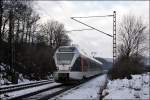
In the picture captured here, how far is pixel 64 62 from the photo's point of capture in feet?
88.8

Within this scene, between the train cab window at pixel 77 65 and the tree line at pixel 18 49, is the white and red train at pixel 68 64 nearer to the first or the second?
the train cab window at pixel 77 65

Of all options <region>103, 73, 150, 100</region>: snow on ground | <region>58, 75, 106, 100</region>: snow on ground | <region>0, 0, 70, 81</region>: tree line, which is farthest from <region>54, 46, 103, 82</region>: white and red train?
<region>0, 0, 70, 81</region>: tree line

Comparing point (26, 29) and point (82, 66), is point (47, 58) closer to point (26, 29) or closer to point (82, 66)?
point (26, 29)

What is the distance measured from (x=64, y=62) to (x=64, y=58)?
Answer: 47 centimetres

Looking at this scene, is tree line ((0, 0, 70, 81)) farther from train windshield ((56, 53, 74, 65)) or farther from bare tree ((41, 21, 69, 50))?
bare tree ((41, 21, 69, 50))

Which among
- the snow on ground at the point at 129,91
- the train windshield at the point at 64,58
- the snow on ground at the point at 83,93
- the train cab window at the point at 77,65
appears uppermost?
the train windshield at the point at 64,58

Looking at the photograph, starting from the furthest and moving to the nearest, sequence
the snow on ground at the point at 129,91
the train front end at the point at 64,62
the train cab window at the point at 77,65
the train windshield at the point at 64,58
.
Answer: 1. the train cab window at the point at 77,65
2. the train windshield at the point at 64,58
3. the train front end at the point at 64,62
4. the snow on ground at the point at 129,91

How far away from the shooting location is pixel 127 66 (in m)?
34.9

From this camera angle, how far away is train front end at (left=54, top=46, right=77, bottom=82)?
2659 centimetres

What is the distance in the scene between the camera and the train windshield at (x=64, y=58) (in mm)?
27062

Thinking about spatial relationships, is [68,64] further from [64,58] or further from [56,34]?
[56,34]

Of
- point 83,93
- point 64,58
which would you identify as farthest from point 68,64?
point 83,93

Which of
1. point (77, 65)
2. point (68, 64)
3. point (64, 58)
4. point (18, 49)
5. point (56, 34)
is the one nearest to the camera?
point (68, 64)

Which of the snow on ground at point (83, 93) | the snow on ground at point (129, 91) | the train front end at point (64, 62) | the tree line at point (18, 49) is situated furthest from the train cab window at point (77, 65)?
the tree line at point (18, 49)
